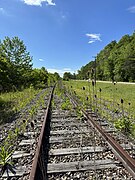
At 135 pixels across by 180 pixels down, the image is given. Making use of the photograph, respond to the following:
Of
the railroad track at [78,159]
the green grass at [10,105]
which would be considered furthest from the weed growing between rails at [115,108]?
the green grass at [10,105]

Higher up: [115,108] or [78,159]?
[115,108]

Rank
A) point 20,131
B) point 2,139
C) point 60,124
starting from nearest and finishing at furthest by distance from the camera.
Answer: point 2,139 → point 20,131 → point 60,124

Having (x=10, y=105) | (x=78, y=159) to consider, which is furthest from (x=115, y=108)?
(x=78, y=159)

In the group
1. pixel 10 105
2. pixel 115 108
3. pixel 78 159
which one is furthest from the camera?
pixel 10 105

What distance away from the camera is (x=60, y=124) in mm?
6570

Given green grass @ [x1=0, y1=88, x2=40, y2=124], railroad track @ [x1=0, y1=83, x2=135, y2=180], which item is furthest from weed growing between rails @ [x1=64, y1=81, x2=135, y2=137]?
green grass @ [x1=0, y1=88, x2=40, y2=124]

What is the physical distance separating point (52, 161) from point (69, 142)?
1060 millimetres

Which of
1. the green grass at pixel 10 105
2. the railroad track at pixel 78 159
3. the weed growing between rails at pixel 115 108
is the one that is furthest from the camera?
the green grass at pixel 10 105

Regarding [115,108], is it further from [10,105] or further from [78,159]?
[78,159]

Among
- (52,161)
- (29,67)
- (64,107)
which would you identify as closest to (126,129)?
(52,161)

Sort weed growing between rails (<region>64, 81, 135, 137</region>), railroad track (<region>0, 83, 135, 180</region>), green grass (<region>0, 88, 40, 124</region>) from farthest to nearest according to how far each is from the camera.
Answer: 1. green grass (<region>0, 88, 40, 124</region>)
2. weed growing between rails (<region>64, 81, 135, 137</region>)
3. railroad track (<region>0, 83, 135, 180</region>)

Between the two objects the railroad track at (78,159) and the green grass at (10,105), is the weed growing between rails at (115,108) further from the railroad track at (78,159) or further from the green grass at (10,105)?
the green grass at (10,105)

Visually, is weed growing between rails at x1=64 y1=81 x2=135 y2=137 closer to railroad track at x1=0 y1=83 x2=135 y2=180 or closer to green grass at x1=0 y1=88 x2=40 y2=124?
railroad track at x1=0 y1=83 x2=135 y2=180

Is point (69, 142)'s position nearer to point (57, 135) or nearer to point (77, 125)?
point (57, 135)
